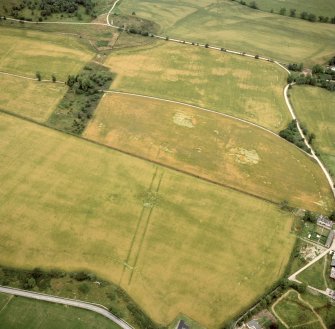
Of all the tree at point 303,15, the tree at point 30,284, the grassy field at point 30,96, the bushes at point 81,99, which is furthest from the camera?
the tree at point 303,15

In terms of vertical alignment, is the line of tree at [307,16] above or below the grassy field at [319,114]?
above

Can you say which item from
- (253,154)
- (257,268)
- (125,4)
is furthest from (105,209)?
(125,4)

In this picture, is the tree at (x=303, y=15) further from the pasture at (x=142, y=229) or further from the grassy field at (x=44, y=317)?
the grassy field at (x=44, y=317)

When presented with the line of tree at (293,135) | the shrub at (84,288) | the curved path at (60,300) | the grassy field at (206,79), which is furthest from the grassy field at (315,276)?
the grassy field at (206,79)

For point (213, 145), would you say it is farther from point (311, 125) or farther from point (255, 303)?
point (255, 303)

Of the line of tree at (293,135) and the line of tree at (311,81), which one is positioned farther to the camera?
the line of tree at (311,81)

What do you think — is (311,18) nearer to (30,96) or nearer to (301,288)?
(30,96)
